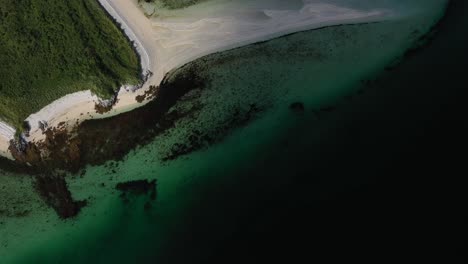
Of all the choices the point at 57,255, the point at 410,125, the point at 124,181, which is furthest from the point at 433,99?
the point at 57,255

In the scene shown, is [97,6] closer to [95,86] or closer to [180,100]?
[95,86]

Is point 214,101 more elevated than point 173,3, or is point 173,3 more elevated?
point 173,3

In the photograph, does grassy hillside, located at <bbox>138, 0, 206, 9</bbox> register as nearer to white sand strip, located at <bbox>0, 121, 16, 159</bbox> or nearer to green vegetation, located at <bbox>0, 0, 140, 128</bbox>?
green vegetation, located at <bbox>0, 0, 140, 128</bbox>

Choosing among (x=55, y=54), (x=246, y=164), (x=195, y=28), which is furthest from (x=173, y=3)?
(x=246, y=164)

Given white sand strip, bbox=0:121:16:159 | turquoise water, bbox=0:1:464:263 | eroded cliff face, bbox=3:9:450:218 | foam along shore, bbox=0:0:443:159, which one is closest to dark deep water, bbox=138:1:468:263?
turquoise water, bbox=0:1:464:263

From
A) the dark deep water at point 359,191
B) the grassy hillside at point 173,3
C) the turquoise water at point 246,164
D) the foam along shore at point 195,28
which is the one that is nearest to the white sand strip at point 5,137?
the foam along shore at point 195,28

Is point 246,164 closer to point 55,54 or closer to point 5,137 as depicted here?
point 55,54
